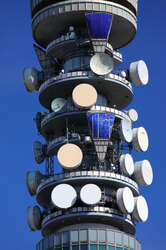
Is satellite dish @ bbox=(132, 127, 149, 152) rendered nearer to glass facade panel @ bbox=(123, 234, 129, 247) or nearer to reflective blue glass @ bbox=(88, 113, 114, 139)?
reflective blue glass @ bbox=(88, 113, 114, 139)

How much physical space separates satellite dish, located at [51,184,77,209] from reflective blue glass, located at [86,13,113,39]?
23269 mm

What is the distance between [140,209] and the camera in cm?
11475

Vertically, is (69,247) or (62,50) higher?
(62,50)

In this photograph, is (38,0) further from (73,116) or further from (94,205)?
(94,205)

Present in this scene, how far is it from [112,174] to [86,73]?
51.4 ft

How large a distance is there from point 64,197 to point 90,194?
363 cm

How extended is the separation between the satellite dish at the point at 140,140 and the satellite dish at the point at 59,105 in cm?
1101

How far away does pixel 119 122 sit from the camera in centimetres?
11875

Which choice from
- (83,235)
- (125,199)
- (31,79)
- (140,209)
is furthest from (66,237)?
(31,79)

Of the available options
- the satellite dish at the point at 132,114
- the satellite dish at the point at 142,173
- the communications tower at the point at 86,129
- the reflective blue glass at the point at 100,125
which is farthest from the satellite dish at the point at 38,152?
the satellite dish at the point at 142,173

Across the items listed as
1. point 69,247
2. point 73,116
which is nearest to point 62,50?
point 73,116

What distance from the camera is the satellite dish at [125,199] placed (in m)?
110

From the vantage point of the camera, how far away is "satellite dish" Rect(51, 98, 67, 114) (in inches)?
4609

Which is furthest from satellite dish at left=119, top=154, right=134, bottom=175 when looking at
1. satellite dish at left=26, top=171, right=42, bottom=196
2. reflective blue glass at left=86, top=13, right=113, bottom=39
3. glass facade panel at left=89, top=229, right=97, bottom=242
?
reflective blue glass at left=86, top=13, right=113, bottom=39
